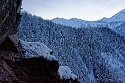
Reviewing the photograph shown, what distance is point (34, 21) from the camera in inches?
7800

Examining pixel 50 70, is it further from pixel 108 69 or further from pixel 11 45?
pixel 108 69

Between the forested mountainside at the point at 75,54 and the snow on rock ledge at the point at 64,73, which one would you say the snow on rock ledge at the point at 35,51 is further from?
the forested mountainside at the point at 75,54

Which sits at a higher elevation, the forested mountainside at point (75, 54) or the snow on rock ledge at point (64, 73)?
the snow on rock ledge at point (64, 73)

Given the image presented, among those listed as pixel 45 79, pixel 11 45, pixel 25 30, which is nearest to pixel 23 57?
pixel 11 45

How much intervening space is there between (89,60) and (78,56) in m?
8.75

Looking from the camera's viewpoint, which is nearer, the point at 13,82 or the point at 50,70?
the point at 13,82

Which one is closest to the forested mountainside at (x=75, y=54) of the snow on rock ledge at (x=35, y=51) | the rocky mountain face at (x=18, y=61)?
the snow on rock ledge at (x=35, y=51)

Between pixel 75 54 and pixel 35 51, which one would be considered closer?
pixel 35 51

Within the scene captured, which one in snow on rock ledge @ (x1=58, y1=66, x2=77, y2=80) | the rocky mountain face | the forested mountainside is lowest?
the forested mountainside

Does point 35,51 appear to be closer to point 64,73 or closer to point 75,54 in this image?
Answer: point 64,73

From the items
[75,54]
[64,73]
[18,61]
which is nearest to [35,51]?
[18,61]

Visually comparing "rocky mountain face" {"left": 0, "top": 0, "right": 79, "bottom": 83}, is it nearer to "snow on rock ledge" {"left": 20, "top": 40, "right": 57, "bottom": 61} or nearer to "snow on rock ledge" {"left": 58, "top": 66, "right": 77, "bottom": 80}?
"snow on rock ledge" {"left": 20, "top": 40, "right": 57, "bottom": 61}

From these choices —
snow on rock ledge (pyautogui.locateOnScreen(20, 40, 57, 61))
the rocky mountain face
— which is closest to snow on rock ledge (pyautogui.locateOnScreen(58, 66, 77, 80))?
the rocky mountain face

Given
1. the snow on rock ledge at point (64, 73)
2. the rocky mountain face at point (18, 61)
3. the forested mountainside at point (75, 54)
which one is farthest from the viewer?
the forested mountainside at point (75, 54)
